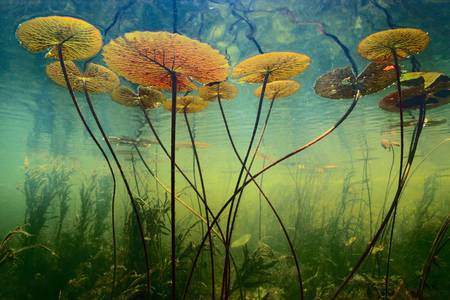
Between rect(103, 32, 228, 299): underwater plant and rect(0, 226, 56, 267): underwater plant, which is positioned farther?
rect(0, 226, 56, 267): underwater plant

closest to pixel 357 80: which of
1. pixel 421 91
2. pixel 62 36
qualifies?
pixel 421 91

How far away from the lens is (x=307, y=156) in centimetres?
3528

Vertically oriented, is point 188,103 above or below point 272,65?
below

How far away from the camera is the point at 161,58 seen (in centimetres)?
250

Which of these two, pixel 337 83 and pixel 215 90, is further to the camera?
pixel 215 90

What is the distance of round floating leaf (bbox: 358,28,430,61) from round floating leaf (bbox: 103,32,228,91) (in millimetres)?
1488

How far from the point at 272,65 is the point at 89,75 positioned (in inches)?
97.8

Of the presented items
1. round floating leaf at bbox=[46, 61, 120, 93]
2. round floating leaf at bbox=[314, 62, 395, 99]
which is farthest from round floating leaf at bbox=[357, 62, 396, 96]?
round floating leaf at bbox=[46, 61, 120, 93]

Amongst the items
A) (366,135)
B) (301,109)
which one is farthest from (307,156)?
(301,109)

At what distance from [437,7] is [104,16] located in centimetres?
896

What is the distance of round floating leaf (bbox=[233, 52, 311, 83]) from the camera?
2.77 meters

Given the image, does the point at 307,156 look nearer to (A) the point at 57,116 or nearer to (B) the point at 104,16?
(A) the point at 57,116

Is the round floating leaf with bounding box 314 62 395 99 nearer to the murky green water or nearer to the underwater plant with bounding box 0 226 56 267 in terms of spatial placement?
the murky green water

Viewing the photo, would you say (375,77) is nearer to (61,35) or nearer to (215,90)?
(215,90)
